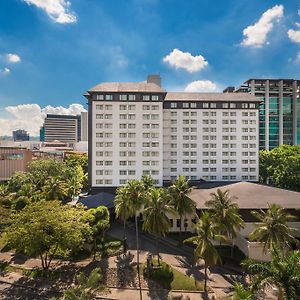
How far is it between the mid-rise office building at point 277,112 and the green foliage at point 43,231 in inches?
4665

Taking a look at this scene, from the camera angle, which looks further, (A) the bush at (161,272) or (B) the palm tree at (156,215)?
(B) the palm tree at (156,215)

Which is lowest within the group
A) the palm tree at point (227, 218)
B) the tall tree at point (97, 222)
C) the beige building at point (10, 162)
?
the tall tree at point (97, 222)

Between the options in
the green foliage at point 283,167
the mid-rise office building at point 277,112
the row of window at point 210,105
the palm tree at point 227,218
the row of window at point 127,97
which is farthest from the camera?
the mid-rise office building at point 277,112

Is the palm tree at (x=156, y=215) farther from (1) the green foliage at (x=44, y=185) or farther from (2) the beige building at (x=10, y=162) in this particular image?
(2) the beige building at (x=10, y=162)

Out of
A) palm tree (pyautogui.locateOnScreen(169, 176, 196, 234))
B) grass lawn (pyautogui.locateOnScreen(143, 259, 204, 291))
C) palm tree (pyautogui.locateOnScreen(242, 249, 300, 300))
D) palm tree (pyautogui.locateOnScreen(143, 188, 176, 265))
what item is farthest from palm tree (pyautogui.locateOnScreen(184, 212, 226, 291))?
palm tree (pyautogui.locateOnScreen(169, 176, 196, 234))

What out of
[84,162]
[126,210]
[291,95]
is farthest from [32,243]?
[291,95]

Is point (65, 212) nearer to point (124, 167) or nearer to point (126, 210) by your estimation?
point (126, 210)

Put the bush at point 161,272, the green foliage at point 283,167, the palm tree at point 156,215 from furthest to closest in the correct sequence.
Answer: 1. the green foliage at point 283,167
2. the palm tree at point 156,215
3. the bush at point 161,272

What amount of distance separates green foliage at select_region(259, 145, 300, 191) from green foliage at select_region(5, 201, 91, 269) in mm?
65955

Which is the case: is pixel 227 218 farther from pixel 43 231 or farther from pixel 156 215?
pixel 43 231

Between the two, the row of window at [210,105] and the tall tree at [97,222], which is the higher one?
the row of window at [210,105]

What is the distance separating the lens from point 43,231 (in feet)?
118

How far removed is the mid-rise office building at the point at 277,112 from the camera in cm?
13400

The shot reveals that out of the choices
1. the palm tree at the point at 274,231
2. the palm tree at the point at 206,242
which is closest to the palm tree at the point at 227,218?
the palm tree at the point at 274,231
